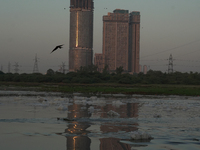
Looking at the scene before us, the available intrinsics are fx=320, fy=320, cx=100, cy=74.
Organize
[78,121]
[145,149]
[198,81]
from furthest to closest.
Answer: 1. [198,81]
2. [78,121]
3. [145,149]

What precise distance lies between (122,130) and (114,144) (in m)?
2.59

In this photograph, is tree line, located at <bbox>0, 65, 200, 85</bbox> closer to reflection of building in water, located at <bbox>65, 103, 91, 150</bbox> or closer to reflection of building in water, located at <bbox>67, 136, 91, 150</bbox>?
reflection of building in water, located at <bbox>65, 103, 91, 150</bbox>

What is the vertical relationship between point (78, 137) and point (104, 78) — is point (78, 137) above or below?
below

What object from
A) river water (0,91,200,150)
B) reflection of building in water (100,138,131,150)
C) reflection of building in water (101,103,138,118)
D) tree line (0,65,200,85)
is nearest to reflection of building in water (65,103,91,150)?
river water (0,91,200,150)

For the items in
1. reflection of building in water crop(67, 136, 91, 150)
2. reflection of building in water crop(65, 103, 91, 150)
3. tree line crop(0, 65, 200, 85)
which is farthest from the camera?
tree line crop(0, 65, 200, 85)

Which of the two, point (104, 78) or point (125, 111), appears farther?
point (104, 78)

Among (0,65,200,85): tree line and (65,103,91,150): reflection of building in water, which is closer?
(65,103,91,150): reflection of building in water

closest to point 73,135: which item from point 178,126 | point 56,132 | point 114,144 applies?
point 56,132

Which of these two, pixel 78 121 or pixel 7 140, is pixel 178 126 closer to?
pixel 78 121

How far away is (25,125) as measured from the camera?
1346 centimetres

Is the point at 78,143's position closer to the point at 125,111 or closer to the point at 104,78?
the point at 125,111

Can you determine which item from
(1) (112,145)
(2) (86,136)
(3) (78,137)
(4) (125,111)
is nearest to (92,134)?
(2) (86,136)

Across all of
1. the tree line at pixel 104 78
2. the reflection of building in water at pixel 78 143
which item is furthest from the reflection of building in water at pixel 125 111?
the tree line at pixel 104 78

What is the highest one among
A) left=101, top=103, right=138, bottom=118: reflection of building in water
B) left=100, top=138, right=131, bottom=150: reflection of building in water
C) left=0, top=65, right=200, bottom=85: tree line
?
left=0, top=65, right=200, bottom=85: tree line
